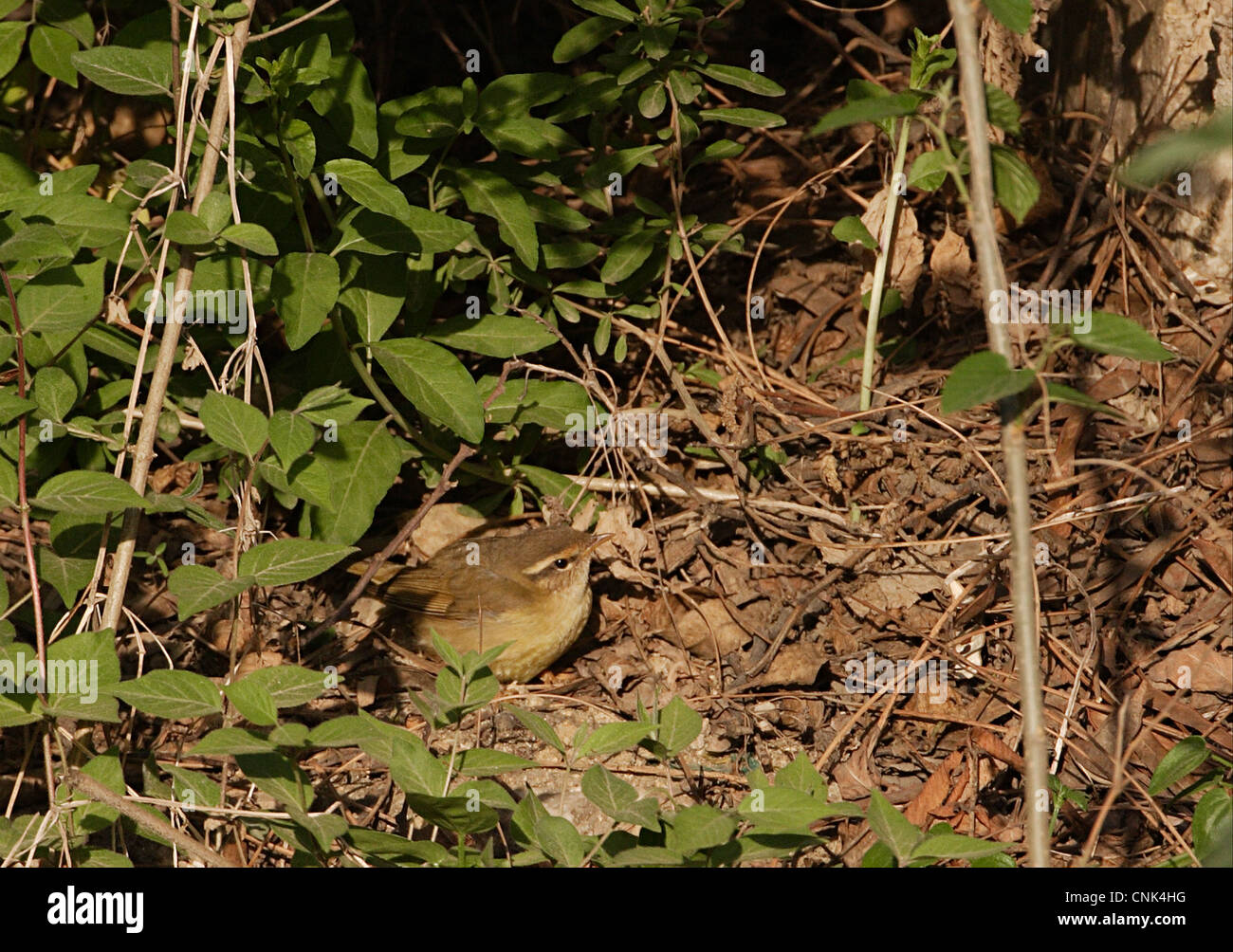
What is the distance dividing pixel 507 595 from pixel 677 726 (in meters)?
2.09

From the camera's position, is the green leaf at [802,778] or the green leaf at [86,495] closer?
the green leaf at [802,778]

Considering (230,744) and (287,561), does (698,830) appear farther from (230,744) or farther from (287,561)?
(287,561)


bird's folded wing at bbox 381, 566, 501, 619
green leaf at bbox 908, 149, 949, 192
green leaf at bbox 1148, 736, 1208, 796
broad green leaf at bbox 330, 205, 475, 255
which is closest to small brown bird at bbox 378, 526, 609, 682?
bird's folded wing at bbox 381, 566, 501, 619

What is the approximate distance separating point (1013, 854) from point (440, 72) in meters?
4.73

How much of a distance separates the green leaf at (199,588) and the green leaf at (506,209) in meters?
1.72

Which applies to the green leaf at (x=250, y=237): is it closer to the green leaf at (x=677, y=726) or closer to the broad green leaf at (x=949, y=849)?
the green leaf at (x=677, y=726)

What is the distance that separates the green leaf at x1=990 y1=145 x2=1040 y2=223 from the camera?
2.68m

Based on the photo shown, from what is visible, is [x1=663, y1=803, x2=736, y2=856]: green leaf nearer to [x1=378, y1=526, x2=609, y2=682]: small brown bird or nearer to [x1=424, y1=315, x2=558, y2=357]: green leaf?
[x1=378, y1=526, x2=609, y2=682]: small brown bird

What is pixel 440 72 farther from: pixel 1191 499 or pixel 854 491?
pixel 1191 499

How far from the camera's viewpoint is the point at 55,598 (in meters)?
4.49

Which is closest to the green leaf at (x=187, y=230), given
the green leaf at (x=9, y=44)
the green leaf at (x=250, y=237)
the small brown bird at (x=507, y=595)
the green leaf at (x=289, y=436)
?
the green leaf at (x=250, y=237)

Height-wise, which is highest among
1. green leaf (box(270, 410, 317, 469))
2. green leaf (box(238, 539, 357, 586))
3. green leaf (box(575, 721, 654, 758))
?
green leaf (box(270, 410, 317, 469))

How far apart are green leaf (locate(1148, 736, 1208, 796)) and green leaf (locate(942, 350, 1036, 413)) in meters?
1.93

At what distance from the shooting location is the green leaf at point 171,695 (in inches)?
123
